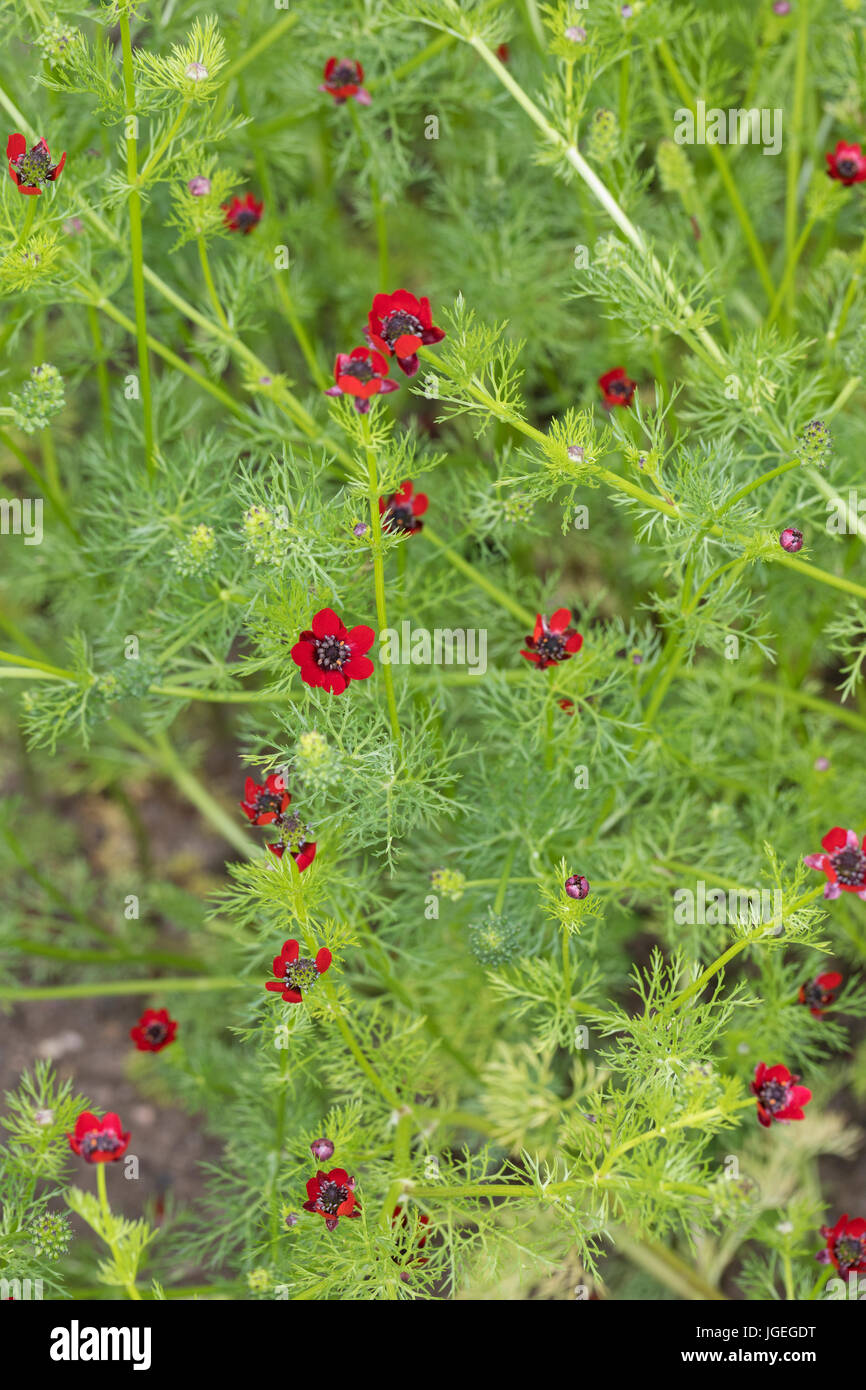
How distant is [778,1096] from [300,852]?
3.04ft

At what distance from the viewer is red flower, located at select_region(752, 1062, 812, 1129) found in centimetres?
190

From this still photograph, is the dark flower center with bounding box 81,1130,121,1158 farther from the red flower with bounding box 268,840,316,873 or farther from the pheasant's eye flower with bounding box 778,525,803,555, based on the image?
the pheasant's eye flower with bounding box 778,525,803,555

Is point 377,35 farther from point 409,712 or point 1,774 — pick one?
point 1,774

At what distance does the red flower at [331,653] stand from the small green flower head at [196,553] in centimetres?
36

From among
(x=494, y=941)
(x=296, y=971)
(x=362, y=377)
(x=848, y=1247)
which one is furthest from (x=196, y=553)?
(x=848, y=1247)

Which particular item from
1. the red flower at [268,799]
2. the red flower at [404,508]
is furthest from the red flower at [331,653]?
the red flower at [404,508]

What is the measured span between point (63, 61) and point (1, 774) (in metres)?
2.28

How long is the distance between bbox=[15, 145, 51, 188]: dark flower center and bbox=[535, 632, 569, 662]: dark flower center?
118 cm

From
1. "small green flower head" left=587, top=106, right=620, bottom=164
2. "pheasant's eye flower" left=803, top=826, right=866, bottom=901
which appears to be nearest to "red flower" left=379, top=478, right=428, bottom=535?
"small green flower head" left=587, top=106, right=620, bottom=164

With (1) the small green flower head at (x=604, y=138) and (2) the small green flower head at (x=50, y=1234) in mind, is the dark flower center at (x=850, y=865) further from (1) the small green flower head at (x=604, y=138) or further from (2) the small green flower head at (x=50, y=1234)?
(2) the small green flower head at (x=50, y=1234)

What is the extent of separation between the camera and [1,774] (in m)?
3.60

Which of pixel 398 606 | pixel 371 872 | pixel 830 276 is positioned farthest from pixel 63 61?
pixel 830 276

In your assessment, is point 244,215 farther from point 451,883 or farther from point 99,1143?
point 99,1143

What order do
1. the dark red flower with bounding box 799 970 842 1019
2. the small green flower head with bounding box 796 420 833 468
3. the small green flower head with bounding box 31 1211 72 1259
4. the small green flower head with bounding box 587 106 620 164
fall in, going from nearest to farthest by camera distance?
the small green flower head with bounding box 796 420 833 468, the small green flower head with bounding box 31 1211 72 1259, the small green flower head with bounding box 587 106 620 164, the dark red flower with bounding box 799 970 842 1019
